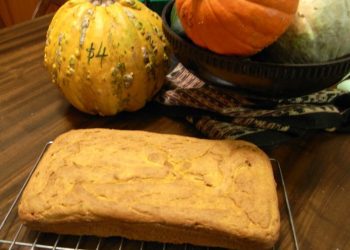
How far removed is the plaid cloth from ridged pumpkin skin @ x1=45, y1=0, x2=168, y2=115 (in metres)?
0.09

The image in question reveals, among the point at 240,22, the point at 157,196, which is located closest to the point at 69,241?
the point at 157,196

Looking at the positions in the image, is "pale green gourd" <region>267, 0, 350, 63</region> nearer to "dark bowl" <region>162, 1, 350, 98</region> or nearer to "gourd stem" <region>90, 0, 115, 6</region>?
"dark bowl" <region>162, 1, 350, 98</region>

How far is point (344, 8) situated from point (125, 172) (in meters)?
0.45

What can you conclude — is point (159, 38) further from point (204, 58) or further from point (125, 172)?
point (125, 172)

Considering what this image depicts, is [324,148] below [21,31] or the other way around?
the other way around

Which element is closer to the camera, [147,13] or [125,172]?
[125,172]

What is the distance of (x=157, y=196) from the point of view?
52cm

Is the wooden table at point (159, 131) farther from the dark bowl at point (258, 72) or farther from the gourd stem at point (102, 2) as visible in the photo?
the gourd stem at point (102, 2)

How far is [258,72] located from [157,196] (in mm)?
256

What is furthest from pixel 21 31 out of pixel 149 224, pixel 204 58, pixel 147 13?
pixel 149 224

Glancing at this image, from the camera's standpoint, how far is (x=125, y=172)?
562 millimetres

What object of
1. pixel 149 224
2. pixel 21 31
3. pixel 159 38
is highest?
pixel 159 38

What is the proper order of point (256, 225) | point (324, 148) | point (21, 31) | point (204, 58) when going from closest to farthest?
1. point (256, 225)
2. point (204, 58)
3. point (324, 148)
4. point (21, 31)

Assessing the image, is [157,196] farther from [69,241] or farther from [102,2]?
[102,2]
